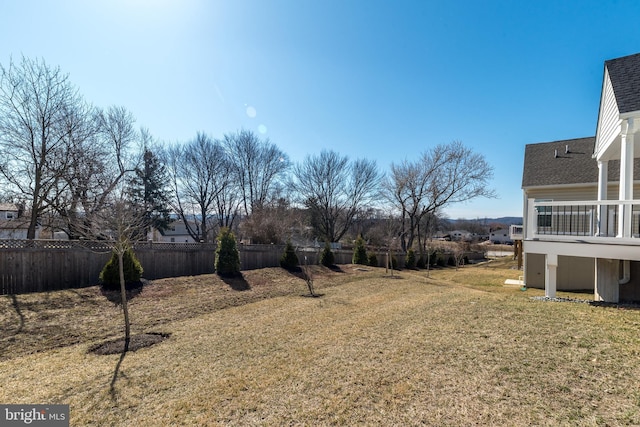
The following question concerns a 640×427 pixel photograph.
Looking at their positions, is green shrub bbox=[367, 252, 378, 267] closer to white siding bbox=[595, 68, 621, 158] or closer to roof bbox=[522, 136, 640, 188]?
roof bbox=[522, 136, 640, 188]

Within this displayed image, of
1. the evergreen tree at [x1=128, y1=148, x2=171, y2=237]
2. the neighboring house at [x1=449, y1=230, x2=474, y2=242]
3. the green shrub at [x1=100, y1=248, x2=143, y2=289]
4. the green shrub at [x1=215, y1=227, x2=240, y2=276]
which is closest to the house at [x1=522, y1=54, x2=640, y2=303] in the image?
the green shrub at [x1=215, y1=227, x2=240, y2=276]

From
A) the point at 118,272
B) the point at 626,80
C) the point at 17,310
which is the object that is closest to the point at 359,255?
the point at 118,272

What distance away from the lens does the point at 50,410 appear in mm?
3219

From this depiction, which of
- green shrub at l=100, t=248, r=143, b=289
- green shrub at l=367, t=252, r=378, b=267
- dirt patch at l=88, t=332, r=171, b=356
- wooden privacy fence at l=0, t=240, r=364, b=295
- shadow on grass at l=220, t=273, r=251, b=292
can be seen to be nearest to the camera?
dirt patch at l=88, t=332, r=171, b=356

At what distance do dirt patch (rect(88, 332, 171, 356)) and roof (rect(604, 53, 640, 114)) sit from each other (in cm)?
1000

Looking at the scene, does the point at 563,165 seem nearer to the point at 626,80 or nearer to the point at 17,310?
the point at 626,80

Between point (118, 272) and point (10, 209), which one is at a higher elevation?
point (10, 209)

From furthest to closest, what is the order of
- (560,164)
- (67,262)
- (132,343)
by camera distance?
(560,164) < (67,262) < (132,343)

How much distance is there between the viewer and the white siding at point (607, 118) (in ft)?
21.3

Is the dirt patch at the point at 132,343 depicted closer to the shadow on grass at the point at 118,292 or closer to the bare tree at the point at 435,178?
the shadow on grass at the point at 118,292

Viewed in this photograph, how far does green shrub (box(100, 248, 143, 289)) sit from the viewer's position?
8953 mm

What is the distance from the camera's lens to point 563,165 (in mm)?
12445

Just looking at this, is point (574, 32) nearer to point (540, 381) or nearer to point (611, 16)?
point (611, 16)

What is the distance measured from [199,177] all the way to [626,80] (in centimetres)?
2849
